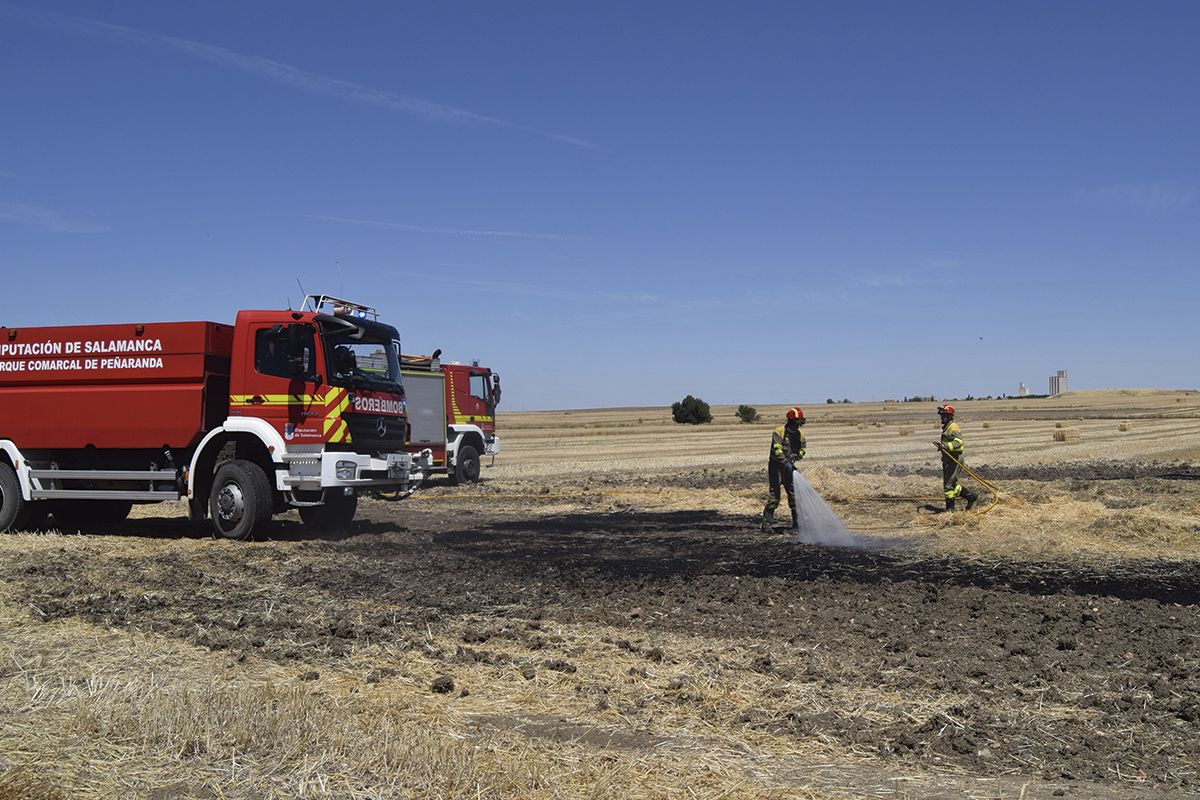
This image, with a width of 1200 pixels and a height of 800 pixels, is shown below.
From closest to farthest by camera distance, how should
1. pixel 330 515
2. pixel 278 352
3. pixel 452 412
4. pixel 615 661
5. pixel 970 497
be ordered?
pixel 615 661 → pixel 278 352 → pixel 970 497 → pixel 330 515 → pixel 452 412

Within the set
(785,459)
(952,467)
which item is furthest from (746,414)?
(785,459)

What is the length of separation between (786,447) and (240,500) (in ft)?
25.4

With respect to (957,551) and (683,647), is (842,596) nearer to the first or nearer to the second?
(683,647)

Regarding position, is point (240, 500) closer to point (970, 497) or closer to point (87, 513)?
point (87, 513)

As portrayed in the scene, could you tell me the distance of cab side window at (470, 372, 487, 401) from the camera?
82.2ft

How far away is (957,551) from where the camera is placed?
39.6ft

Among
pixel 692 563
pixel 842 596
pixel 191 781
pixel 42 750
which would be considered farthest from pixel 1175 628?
pixel 42 750

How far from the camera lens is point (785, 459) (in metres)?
14.2

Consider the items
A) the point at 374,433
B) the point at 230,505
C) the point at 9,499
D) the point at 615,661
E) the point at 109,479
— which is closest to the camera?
the point at 615,661

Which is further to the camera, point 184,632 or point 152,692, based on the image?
point 184,632

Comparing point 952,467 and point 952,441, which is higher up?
point 952,441

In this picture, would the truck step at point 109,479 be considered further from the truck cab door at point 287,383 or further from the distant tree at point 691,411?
the distant tree at point 691,411

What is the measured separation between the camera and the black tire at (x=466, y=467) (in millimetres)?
24344

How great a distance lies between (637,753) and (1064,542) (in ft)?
29.7
